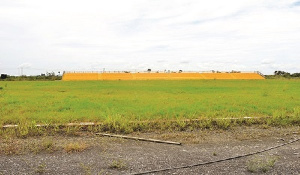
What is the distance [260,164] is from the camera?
5109mm

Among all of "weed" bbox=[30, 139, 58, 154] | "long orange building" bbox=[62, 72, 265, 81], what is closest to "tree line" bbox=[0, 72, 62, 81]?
"long orange building" bbox=[62, 72, 265, 81]

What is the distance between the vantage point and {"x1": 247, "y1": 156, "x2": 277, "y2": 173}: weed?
16.1ft

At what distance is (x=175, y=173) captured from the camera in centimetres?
480

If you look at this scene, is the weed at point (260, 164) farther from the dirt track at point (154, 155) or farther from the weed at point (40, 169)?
the weed at point (40, 169)

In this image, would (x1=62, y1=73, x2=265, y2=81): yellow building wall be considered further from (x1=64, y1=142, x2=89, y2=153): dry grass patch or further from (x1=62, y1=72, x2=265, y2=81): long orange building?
(x1=64, y1=142, x2=89, y2=153): dry grass patch

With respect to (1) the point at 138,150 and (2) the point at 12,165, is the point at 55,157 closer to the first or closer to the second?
(2) the point at 12,165

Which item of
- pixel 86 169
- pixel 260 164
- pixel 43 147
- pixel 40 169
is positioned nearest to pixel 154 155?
pixel 86 169

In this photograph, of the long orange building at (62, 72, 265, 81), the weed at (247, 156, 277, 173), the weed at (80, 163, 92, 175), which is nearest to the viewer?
the weed at (80, 163, 92, 175)

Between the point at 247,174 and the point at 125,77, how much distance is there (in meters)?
43.7

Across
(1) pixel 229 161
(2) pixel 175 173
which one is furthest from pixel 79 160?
(1) pixel 229 161

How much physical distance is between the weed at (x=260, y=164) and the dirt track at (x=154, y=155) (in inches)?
1.3

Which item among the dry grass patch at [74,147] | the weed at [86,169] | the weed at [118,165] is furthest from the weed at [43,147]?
the weed at [118,165]

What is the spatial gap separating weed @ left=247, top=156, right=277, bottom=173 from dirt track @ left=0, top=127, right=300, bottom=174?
3 centimetres

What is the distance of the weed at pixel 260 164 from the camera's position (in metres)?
4.92
